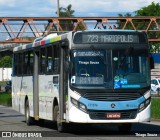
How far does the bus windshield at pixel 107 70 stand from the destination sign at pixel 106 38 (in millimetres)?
346

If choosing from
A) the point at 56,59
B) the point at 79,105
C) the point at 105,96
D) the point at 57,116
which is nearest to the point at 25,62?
the point at 56,59

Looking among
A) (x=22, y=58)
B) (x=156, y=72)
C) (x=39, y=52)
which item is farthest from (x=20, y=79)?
(x=156, y=72)

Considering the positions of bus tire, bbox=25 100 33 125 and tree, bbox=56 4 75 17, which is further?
tree, bbox=56 4 75 17

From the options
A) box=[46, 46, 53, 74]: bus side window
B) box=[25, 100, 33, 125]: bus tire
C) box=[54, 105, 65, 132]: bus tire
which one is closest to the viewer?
box=[54, 105, 65, 132]: bus tire

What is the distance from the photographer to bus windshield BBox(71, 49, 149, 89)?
17.9m

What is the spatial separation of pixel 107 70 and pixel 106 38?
1038 mm

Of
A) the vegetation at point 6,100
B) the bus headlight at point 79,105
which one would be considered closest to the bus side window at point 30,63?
the bus headlight at point 79,105

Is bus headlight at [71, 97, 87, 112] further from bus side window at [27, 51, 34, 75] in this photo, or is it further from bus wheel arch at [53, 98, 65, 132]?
bus side window at [27, 51, 34, 75]

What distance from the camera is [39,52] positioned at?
22047mm

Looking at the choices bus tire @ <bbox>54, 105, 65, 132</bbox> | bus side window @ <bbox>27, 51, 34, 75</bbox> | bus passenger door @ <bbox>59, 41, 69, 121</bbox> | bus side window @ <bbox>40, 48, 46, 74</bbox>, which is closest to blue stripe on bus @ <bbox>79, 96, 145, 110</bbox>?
bus passenger door @ <bbox>59, 41, 69, 121</bbox>

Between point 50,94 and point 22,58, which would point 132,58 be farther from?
point 22,58

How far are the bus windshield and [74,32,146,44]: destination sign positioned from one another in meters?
0.35

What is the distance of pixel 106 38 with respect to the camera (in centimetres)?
1845
